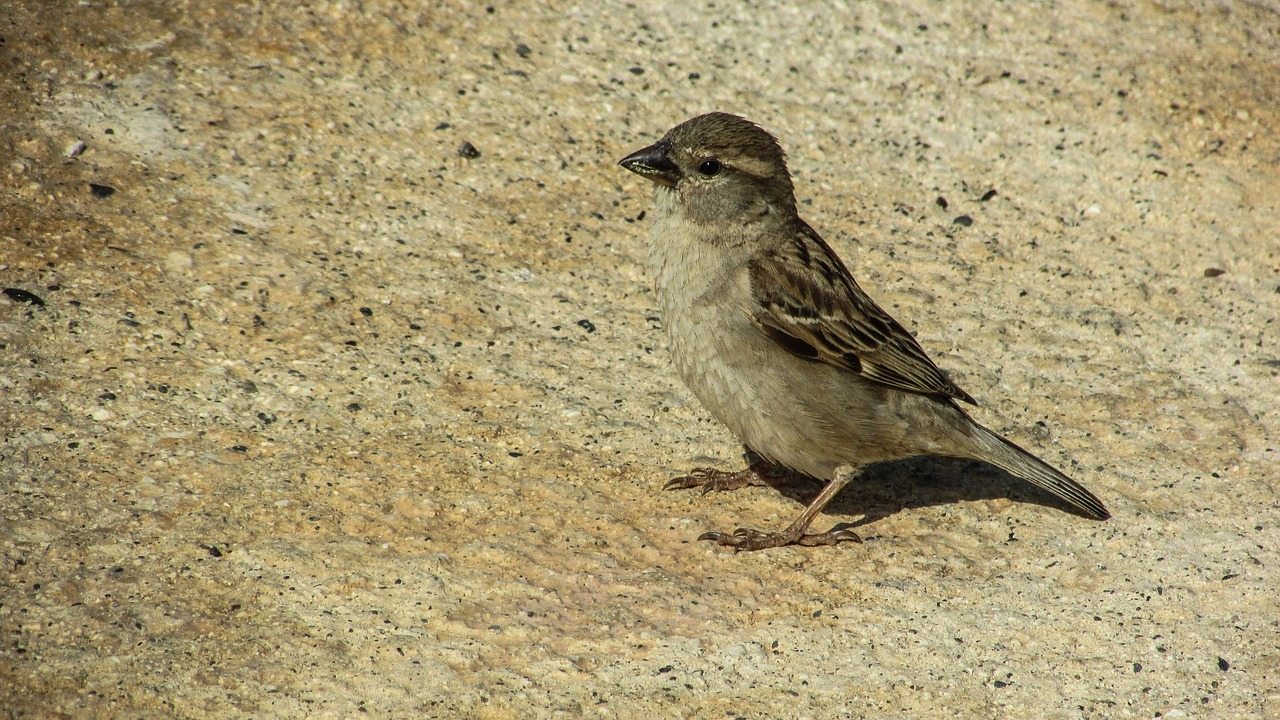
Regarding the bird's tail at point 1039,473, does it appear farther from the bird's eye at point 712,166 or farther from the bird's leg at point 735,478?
the bird's eye at point 712,166

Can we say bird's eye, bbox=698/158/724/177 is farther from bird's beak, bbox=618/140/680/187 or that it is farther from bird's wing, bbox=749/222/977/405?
bird's wing, bbox=749/222/977/405

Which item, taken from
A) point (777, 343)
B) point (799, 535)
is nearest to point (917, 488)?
point (799, 535)

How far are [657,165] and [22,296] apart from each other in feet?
10.0

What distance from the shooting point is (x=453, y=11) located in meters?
8.18

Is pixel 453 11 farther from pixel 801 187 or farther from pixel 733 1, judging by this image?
pixel 801 187

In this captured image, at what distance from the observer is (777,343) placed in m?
5.20

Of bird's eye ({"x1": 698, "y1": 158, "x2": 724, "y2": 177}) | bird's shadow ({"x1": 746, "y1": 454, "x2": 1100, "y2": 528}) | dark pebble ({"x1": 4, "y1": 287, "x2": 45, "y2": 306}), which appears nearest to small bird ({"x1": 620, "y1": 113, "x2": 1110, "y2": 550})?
bird's eye ({"x1": 698, "y1": 158, "x2": 724, "y2": 177})

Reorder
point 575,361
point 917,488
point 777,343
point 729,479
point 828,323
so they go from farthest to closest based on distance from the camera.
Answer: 1. point 575,361
2. point 917,488
3. point 729,479
4. point 828,323
5. point 777,343

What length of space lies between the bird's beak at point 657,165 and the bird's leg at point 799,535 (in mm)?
1614

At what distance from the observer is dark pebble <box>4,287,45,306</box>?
538 centimetres

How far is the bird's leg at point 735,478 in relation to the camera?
5531 millimetres

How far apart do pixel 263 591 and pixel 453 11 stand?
16.7 feet

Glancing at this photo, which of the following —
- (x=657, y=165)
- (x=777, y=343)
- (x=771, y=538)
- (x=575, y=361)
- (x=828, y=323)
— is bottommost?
(x=771, y=538)

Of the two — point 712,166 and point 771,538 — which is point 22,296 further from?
point 771,538
